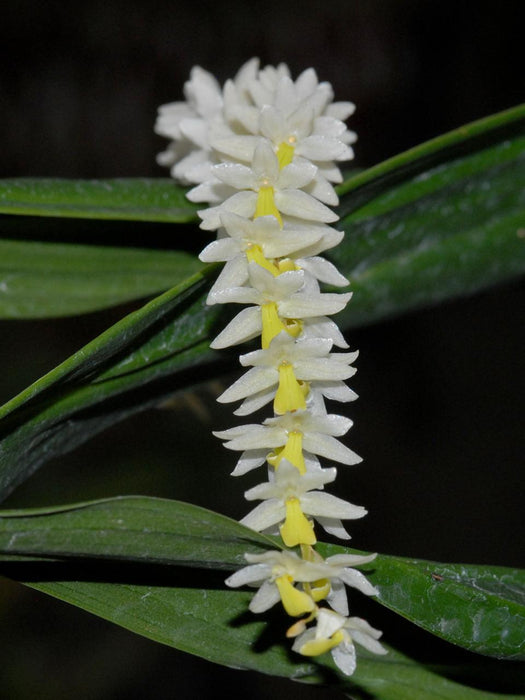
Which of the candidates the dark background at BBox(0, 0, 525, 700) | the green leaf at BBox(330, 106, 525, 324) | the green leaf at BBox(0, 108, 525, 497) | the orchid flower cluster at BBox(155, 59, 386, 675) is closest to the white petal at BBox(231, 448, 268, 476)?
the orchid flower cluster at BBox(155, 59, 386, 675)

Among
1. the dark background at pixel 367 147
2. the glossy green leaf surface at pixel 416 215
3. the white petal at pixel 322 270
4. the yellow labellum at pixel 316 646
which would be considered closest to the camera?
the yellow labellum at pixel 316 646

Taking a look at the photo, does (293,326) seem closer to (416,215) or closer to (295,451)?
(295,451)

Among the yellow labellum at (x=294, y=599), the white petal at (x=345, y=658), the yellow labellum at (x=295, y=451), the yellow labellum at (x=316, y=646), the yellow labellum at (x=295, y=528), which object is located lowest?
the white petal at (x=345, y=658)

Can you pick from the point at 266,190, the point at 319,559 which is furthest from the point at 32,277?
the point at 319,559

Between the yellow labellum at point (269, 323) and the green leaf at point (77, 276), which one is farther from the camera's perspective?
the green leaf at point (77, 276)

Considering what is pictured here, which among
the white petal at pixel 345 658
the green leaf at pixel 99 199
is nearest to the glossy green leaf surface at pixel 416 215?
the green leaf at pixel 99 199

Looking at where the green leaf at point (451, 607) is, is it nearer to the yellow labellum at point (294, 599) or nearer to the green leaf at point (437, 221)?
the yellow labellum at point (294, 599)

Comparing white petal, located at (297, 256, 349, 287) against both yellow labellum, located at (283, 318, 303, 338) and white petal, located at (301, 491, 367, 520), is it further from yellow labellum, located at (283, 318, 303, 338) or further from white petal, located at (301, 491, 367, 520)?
white petal, located at (301, 491, 367, 520)
